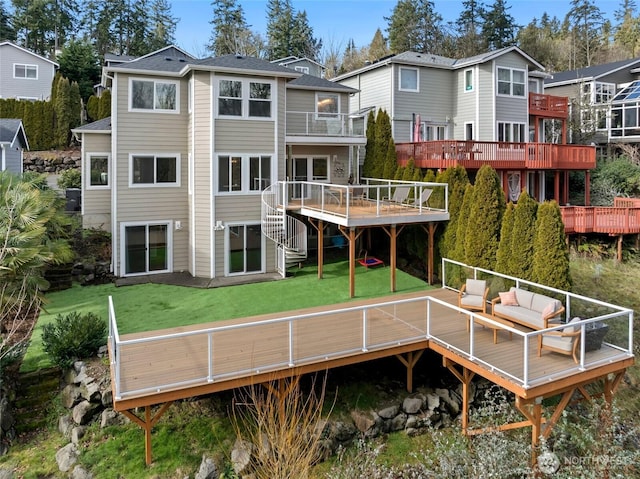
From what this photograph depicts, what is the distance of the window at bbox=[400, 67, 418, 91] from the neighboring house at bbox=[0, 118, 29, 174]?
1838 cm

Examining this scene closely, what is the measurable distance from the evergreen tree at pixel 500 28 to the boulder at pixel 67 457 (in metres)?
48.7

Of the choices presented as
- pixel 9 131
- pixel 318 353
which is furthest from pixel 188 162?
pixel 318 353

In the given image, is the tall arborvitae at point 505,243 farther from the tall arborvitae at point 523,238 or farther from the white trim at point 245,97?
the white trim at point 245,97

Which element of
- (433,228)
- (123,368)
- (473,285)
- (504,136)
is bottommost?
(123,368)

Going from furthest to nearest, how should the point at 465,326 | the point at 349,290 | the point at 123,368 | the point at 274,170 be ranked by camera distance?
the point at 274,170, the point at 349,290, the point at 465,326, the point at 123,368

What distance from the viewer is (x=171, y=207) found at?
58.0 feet

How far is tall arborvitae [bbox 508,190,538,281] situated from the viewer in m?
12.8

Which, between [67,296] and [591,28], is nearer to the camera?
[67,296]

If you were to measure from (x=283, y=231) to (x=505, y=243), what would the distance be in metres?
7.30

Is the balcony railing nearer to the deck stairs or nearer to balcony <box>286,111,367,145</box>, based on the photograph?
balcony <box>286,111,367,145</box>

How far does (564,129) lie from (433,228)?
15.7 metres

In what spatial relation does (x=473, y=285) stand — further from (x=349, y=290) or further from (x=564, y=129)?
(x=564, y=129)

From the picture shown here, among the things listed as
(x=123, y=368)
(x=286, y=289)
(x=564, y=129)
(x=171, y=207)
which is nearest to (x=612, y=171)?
(x=564, y=129)

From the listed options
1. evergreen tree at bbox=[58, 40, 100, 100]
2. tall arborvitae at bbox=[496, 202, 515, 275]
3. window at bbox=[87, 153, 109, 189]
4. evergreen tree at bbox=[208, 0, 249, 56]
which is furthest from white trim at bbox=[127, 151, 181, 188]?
evergreen tree at bbox=[208, 0, 249, 56]
